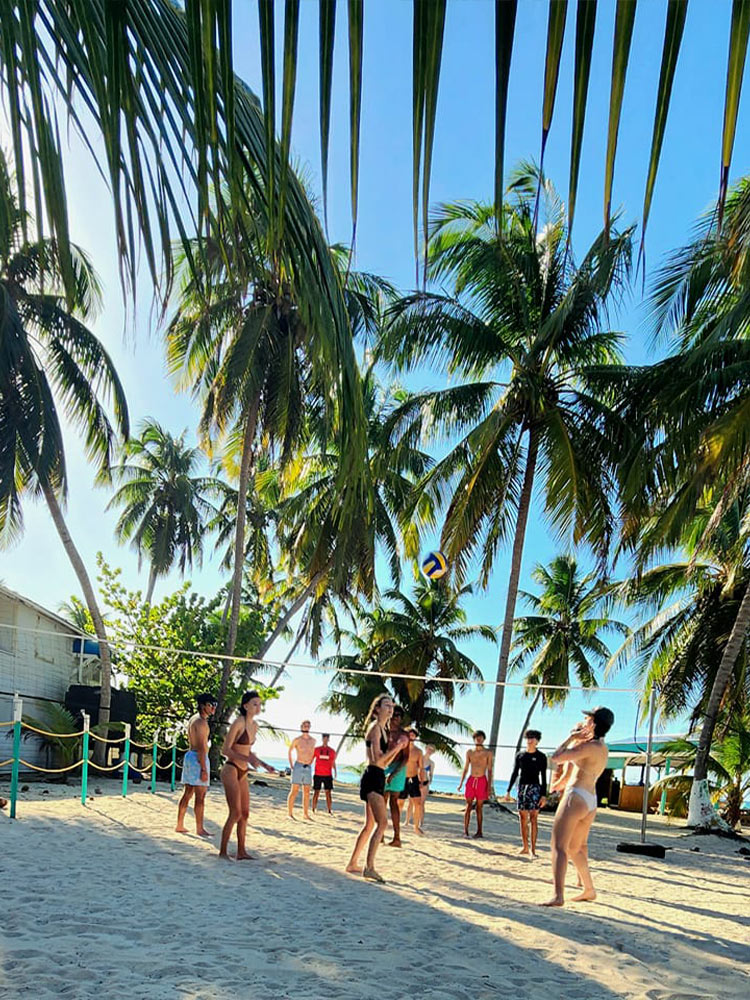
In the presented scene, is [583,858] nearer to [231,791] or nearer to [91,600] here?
[231,791]

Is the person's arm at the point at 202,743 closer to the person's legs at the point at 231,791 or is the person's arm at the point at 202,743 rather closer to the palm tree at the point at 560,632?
the person's legs at the point at 231,791

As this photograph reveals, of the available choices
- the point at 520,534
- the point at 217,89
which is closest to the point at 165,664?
the point at 520,534

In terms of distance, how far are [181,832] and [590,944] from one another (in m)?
5.80

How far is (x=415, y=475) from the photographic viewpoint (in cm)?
2698

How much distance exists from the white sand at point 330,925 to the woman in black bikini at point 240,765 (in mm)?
331

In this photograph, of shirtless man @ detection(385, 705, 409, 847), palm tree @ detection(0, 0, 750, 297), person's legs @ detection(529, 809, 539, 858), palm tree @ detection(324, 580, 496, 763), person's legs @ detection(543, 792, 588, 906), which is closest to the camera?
palm tree @ detection(0, 0, 750, 297)

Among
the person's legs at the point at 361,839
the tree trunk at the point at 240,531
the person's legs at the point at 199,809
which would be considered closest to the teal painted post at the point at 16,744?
the person's legs at the point at 199,809

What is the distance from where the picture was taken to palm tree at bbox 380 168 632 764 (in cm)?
1856

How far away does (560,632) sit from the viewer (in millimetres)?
34281

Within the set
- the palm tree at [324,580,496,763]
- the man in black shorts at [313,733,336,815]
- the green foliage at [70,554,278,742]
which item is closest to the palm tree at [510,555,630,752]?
the palm tree at [324,580,496,763]

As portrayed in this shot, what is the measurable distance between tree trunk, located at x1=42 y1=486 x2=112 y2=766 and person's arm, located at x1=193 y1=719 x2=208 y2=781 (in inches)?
368

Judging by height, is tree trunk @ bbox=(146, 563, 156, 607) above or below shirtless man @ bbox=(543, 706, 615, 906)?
above

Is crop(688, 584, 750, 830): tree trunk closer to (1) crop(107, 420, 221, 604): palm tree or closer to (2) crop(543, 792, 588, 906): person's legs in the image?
(2) crop(543, 792, 588, 906): person's legs

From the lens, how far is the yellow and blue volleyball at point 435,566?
18.9m
